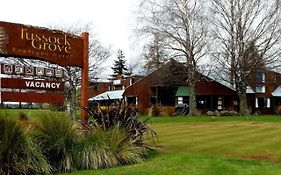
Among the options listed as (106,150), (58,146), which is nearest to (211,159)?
(106,150)

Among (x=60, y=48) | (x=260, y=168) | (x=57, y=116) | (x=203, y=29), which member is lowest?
(x=260, y=168)

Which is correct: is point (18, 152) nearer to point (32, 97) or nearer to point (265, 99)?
point (32, 97)

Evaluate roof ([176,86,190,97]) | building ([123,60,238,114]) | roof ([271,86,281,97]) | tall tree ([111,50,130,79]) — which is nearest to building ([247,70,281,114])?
roof ([271,86,281,97])

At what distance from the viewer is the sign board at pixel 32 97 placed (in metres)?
12.0

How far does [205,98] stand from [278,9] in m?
18.5

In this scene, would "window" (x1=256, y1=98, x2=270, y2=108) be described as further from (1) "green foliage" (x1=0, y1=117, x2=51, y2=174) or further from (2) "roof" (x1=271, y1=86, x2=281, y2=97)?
(1) "green foliage" (x1=0, y1=117, x2=51, y2=174)

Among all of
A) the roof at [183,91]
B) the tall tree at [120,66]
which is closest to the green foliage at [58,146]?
the roof at [183,91]

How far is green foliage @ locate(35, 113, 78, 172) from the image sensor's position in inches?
389

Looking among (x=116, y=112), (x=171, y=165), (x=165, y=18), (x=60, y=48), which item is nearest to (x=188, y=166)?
(x=171, y=165)

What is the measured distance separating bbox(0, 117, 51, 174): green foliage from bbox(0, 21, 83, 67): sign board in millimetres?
3446

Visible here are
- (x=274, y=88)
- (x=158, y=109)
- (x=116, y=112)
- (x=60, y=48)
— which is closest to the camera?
(x=116, y=112)

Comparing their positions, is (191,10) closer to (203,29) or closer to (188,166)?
(203,29)

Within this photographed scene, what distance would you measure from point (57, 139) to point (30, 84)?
299 centimetres

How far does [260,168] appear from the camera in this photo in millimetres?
10008
